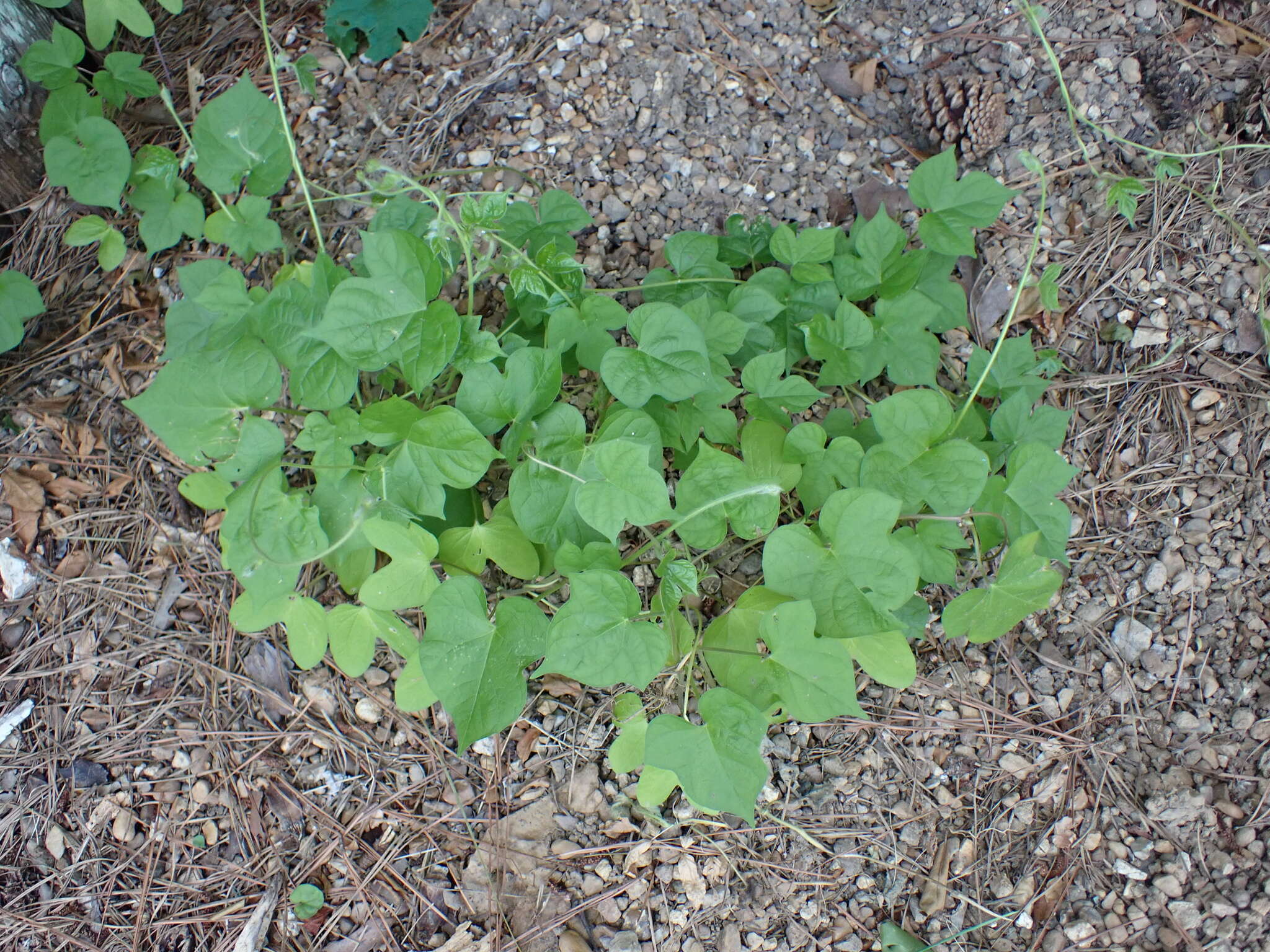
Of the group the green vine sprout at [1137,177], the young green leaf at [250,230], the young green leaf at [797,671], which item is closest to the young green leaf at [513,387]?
the young green leaf at [797,671]

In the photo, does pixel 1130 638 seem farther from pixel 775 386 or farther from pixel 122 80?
pixel 122 80

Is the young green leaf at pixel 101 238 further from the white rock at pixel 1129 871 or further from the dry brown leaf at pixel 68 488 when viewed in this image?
the white rock at pixel 1129 871

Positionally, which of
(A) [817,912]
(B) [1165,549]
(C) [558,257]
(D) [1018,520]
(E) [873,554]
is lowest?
(A) [817,912]

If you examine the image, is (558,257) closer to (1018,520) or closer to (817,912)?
(1018,520)

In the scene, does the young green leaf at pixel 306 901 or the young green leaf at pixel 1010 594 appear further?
the young green leaf at pixel 306 901

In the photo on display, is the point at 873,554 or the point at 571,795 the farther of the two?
the point at 571,795

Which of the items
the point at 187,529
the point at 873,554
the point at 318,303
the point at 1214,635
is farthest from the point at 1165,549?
the point at 187,529

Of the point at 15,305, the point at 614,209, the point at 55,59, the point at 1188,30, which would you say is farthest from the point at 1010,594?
the point at 55,59
